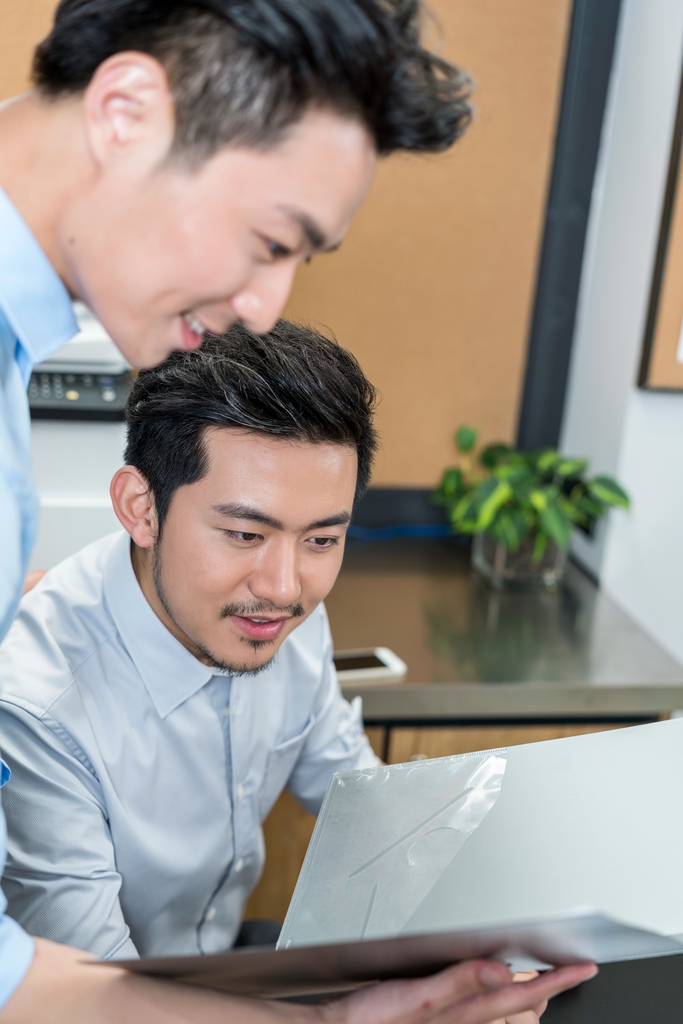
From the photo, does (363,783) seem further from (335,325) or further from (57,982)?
(335,325)

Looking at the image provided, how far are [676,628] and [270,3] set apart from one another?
1.56 metres

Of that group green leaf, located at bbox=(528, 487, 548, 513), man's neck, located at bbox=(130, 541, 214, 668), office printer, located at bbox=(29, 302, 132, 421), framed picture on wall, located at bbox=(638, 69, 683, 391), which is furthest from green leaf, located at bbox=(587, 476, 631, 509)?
man's neck, located at bbox=(130, 541, 214, 668)

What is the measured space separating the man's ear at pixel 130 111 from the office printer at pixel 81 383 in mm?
905

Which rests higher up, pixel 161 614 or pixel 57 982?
pixel 161 614

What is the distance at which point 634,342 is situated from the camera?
77.2 inches

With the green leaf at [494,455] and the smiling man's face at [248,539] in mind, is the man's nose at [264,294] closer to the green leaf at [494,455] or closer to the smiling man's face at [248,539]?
the smiling man's face at [248,539]

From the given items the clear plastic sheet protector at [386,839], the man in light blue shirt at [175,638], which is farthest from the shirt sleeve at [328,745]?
the clear plastic sheet protector at [386,839]

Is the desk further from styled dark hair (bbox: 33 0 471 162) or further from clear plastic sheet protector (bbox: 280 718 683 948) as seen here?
styled dark hair (bbox: 33 0 471 162)

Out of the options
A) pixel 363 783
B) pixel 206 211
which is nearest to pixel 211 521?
pixel 363 783

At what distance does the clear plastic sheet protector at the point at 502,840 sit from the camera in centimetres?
71

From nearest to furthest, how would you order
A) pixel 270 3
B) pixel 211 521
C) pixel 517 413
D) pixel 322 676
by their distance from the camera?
pixel 270 3 < pixel 211 521 < pixel 322 676 < pixel 517 413

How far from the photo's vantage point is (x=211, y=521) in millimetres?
1010

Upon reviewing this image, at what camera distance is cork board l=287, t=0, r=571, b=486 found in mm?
2068

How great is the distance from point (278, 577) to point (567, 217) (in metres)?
1.53
